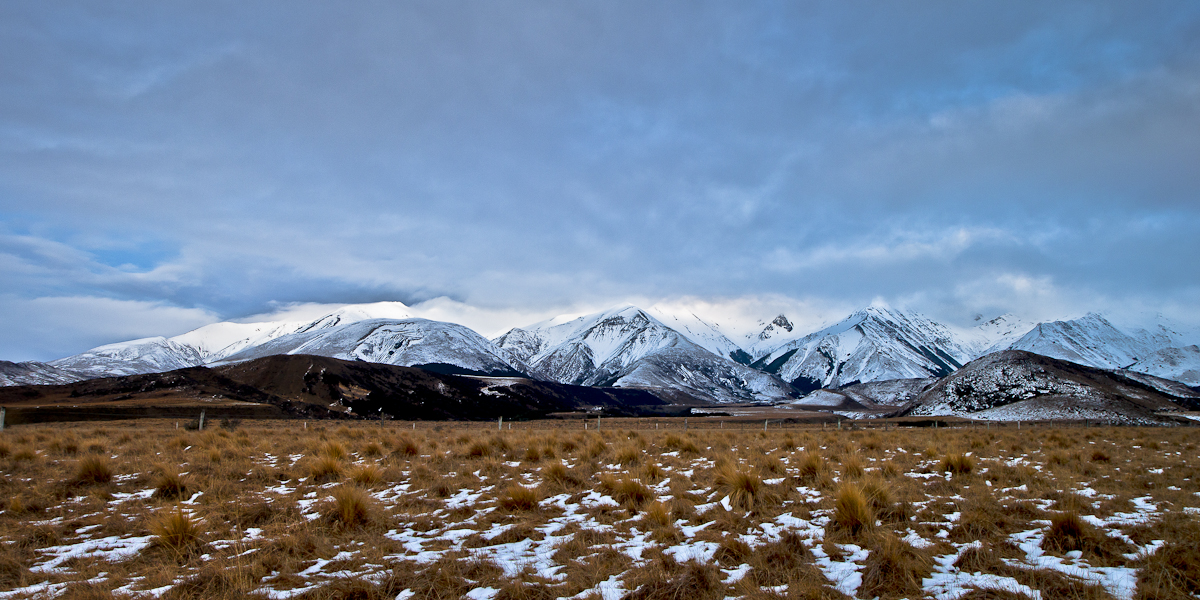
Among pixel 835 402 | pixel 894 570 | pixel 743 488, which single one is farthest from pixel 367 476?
pixel 835 402

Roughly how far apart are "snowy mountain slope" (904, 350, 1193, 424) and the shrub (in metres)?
76.0

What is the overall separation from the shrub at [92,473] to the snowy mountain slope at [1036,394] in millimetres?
76007

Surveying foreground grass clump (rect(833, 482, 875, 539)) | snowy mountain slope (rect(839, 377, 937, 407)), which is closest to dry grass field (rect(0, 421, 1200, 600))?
foreground grass clump (rect(833, 482, 875, 539))

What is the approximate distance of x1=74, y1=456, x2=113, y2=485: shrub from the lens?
10.1 meters

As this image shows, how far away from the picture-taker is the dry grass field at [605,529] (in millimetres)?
4980

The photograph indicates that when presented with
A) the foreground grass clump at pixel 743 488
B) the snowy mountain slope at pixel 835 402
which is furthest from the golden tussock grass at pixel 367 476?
the snowy mountain slope at pixel 835 402

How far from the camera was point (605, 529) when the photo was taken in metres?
6.80

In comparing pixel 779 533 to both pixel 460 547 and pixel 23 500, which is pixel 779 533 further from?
pixel 23 500

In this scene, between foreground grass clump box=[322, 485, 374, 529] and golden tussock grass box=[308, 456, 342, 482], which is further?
golden tussock grass box=[308, 456, 342, 482]

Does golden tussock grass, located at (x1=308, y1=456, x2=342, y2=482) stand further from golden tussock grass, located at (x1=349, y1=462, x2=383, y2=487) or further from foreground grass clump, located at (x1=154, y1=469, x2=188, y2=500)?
foreground grass clump, located at (x1=154, y1=469, x2=188, y2=500)

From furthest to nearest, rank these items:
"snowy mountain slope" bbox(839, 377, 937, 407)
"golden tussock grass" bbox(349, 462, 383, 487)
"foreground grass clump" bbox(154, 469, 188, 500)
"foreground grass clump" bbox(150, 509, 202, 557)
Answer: "snowy mountain slope" bbox(839, 377, 937, 407) < "golden tussock grass" bbox(349, 462, 383, 487) < "foreground grass clump" bbox(154, 469, 188, 500) < "foreground grass clump" bbox(150, 509, 202, 557)

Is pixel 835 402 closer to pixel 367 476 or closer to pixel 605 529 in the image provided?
pixel 367 476

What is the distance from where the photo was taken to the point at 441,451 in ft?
45.1

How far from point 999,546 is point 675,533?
3255 mm
